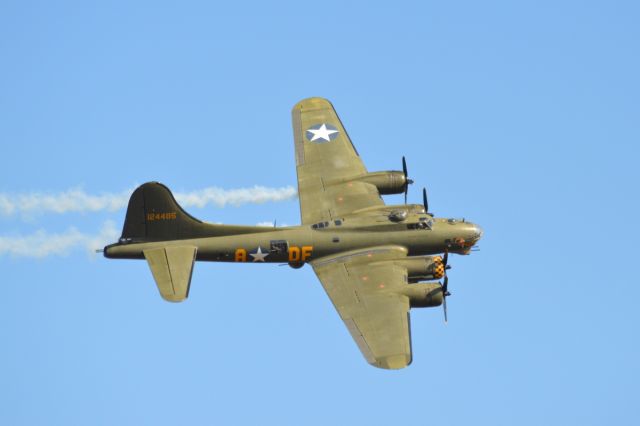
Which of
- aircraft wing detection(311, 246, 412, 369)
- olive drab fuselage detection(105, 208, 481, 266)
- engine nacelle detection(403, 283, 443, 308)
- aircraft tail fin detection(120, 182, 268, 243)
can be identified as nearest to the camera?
aircraft wing detection(311, 246, 412, 369)

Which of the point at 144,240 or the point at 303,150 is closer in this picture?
the point at 144,240

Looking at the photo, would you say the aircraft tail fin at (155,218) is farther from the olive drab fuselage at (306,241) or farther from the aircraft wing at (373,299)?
the aircraft wing at (373,299)

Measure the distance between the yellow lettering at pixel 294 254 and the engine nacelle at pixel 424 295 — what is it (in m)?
5.57

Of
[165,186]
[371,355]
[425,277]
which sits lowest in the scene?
[371,355]

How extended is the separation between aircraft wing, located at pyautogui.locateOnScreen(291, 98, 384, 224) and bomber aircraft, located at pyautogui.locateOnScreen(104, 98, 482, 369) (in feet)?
0.23

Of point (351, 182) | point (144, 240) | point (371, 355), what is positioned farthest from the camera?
point (351, 182)

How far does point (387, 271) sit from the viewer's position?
227ft

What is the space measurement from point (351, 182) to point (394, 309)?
30.4 ft

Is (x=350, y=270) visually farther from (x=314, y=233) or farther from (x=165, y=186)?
(x=165, y=186)

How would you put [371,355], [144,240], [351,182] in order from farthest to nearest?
[351,182] → [144,240] → [371,355]

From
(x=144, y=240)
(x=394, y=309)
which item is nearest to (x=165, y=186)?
(x=144, y=240)

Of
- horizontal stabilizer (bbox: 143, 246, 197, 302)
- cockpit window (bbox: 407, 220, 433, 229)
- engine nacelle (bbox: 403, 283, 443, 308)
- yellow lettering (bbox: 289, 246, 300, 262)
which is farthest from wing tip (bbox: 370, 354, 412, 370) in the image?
cockpit window (bbox: 407, 220, 433, 229)

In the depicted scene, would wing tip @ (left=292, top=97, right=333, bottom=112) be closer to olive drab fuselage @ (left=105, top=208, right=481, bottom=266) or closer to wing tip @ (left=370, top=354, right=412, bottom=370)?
olive drab fuselage @ (left=105, top=208, right=481, bottom=266)

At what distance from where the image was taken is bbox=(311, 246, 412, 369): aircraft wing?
64.3 metres
